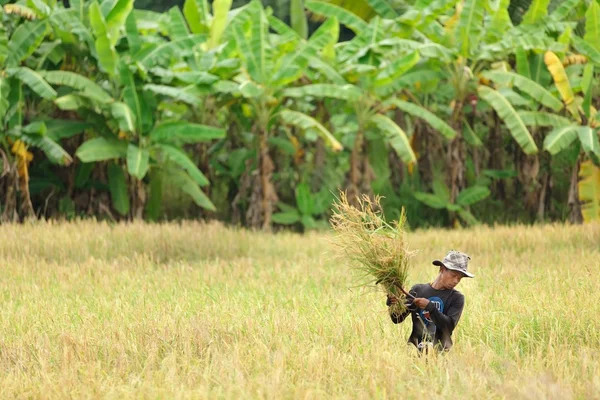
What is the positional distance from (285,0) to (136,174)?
1099cm

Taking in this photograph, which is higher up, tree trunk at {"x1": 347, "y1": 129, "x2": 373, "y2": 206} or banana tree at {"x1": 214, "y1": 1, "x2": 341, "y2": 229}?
banana tree at {"x1": 214, "y1": 1, "x2": 341, "y2": 229}

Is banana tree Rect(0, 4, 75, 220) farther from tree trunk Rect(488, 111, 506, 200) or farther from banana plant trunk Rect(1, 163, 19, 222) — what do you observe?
tree trunk Rect(488, 111, 506, 200)

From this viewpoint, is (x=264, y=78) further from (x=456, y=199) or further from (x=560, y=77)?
(x=560, y=77)

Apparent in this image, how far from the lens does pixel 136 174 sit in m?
11.6

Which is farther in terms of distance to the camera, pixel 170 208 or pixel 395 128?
pixel 170 208

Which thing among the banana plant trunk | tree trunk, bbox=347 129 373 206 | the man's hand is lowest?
the banana plant trunk

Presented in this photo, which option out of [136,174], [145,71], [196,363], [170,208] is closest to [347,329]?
[196,363]

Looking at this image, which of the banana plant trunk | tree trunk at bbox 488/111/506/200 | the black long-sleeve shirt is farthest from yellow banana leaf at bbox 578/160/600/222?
the black long-sleeve shirt

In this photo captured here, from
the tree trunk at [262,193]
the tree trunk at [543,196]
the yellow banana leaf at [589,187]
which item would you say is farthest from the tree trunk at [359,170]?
the yellow banana leaf at [589,187]

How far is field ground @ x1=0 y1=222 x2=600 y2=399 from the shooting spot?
429 centimetres

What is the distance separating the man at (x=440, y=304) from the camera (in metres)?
4.47

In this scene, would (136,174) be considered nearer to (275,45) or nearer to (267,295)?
(275,45)

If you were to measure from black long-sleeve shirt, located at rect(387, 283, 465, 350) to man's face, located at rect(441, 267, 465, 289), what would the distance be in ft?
0.14

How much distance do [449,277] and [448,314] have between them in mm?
183
